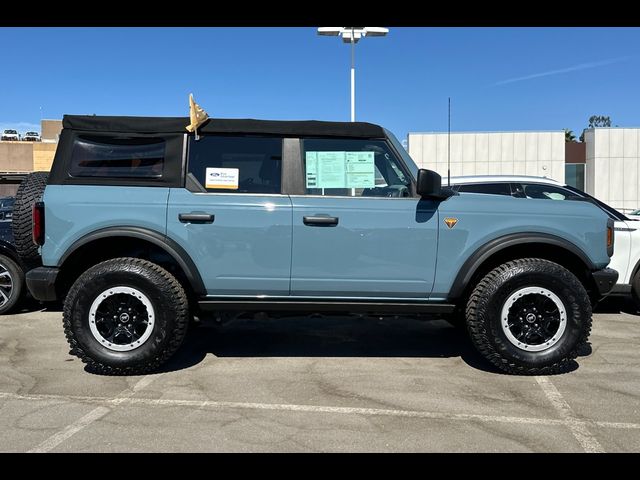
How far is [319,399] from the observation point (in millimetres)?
3836

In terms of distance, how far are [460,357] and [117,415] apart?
3.00 m

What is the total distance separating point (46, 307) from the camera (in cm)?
702

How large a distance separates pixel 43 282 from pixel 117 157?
1.16 meters

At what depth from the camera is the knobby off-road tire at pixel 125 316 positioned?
4188 millimetres

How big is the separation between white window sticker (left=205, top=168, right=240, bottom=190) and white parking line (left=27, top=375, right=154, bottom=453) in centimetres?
170

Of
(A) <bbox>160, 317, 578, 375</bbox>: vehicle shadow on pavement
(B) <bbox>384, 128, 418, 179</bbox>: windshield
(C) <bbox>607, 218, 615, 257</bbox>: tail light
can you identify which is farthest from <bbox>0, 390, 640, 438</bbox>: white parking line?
(B) <bbox>384, 128, 418, 179</bbox>: windshield

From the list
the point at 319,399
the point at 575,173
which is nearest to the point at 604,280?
the point at 319,399

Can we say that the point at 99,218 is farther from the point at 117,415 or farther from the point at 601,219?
the point at 601,219

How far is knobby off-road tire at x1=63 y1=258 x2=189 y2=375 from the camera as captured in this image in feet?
13.7

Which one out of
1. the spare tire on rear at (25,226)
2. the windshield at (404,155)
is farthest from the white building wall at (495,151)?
the spare tire on rear at (25,226)

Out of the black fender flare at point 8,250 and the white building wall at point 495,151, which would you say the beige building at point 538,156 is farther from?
the black fender flare at point 8,250

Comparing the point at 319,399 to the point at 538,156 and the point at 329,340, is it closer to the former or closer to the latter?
the point at 329,340

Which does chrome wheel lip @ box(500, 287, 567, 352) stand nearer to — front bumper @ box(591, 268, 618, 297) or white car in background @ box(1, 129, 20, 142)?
front bumper @ box(591, 268, 618, 297)
